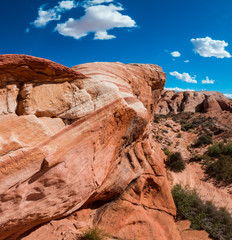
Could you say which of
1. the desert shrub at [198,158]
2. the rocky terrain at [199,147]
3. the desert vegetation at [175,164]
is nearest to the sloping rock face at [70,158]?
the rocky terrain at [199,147]

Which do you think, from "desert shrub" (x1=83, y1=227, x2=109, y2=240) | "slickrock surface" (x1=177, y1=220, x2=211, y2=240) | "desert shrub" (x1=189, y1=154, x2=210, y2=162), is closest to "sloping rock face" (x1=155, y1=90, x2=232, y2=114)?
"desert shrub" (x1=189, y1=154, x2=210, y2=162)

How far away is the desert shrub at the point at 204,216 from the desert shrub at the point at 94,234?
404 centimetres

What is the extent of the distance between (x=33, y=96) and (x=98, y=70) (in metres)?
2.07

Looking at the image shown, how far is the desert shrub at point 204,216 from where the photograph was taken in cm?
653

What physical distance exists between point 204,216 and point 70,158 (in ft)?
20.3

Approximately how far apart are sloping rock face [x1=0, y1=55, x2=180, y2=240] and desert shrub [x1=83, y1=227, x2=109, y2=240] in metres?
0.24

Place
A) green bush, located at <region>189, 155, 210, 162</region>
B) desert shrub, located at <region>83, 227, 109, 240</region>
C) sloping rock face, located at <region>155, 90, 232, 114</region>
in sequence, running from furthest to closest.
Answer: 1. sloping rock face, located at <region>155, 90, 232, 114</region>
2. green bush, located at <region>189, 155, 210, 162</region>
3. desert shrub, located at <region>83, 227, 109, 240</region>

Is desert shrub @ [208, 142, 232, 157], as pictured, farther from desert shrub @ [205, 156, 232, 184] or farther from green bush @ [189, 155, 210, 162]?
desert shrub @ [205, 156, 232, 184]

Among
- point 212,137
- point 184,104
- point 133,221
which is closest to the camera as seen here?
point 133,221

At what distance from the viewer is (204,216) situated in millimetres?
7160

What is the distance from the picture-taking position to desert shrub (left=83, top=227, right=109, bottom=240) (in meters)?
4.16

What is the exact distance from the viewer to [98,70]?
5293 mm

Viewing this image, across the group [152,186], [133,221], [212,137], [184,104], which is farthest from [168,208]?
[184,104]

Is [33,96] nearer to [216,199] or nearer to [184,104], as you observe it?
[216,199]
